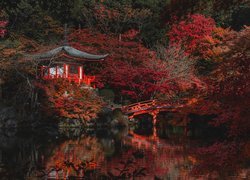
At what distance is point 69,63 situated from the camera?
32.0 m

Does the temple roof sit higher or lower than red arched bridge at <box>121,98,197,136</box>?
higher

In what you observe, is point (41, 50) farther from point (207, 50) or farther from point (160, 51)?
point (207, 50)

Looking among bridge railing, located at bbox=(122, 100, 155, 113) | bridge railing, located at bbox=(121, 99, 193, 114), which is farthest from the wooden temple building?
bridge railing, located at bbox=(121, 99, 193, 114)

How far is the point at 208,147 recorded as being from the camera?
19.0 m

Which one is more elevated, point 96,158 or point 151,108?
point 151,108

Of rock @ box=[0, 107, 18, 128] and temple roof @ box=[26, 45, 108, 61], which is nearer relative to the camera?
rock @ box=[0, 107, 18, 128]

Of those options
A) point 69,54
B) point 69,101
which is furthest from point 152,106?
point 69,54

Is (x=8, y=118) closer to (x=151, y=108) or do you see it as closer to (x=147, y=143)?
(x=147, y=143)

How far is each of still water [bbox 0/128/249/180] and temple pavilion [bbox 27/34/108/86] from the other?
24.0 ft

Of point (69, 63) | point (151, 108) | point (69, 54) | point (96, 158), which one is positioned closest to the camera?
point (96, 158)

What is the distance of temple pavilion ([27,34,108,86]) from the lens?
30.0 m

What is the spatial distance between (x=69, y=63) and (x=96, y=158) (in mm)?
17329

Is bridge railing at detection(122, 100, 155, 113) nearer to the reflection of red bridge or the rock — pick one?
the reflection of red bridge

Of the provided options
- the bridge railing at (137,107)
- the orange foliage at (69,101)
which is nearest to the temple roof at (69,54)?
the orange foliage at (69,101)
